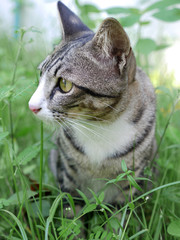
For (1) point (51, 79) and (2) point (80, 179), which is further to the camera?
(2) point (80, 179)

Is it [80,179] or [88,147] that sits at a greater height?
[88,147]

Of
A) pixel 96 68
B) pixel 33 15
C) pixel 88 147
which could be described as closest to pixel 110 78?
pixel 96 68

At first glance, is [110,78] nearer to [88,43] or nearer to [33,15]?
[88,43]

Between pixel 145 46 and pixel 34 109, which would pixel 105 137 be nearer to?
pixel 34 109

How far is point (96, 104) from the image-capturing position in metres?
1.93

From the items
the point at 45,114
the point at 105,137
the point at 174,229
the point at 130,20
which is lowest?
the point at 174,229

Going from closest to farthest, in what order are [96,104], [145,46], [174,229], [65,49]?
[174,229] → [96,104] → [65,49] → [145,46]

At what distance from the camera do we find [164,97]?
409 centimetres

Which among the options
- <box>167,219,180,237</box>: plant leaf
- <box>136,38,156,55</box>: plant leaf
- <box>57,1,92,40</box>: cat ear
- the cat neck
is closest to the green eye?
the cat neck

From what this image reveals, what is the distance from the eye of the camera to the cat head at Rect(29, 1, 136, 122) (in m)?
1.86

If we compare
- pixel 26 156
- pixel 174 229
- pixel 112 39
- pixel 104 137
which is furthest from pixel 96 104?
pixel 174 229

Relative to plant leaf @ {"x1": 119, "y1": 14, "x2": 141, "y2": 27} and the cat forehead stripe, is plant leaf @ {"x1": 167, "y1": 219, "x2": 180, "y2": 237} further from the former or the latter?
plant leaf @ {"x1": 119, "y1": 14, "x2": 141, "y2": 27}

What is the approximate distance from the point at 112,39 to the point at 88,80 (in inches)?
11.4

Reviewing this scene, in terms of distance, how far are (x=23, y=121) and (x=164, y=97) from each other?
75.9 inches
